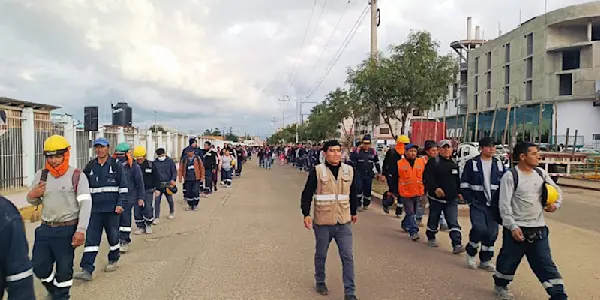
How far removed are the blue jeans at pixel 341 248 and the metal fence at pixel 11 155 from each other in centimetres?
1130

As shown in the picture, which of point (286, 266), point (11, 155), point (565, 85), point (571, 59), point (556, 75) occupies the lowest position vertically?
point (286, 266)

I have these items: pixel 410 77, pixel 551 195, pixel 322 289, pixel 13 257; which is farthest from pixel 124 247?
pixel 410 77

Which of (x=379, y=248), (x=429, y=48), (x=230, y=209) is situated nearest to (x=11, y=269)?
(x=379, y=248)

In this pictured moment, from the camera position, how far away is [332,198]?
18.1ft

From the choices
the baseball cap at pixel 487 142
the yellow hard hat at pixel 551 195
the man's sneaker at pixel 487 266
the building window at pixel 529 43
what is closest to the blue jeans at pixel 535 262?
the yellow hard hat at pixel 551 195

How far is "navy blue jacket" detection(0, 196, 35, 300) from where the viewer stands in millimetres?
2629

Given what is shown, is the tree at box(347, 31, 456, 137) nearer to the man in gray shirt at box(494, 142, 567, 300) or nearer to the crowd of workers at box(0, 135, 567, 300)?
the crowd of workers at box(0, 135, 567, 300)

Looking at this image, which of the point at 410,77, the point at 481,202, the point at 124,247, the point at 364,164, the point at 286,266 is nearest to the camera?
the point at 481,202

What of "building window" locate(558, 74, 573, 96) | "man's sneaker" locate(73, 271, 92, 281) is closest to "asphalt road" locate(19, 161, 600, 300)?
"man's sneaker" locate(73, 271, 92, 281)

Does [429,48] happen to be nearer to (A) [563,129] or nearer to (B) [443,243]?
(B) [443,243]

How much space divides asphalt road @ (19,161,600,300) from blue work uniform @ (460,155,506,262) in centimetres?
39

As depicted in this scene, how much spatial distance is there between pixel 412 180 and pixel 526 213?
3946 mm

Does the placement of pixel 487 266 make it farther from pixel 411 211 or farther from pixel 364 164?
pixel 364 164

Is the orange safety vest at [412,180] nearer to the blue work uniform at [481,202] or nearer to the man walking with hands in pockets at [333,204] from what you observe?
the blue work uniform at [481,202]
